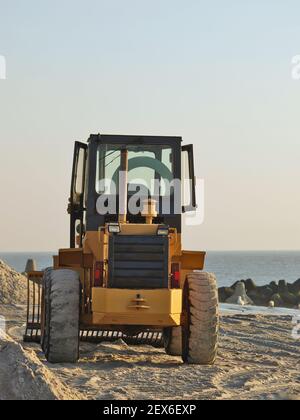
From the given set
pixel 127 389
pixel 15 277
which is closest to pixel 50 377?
pixel 127 389

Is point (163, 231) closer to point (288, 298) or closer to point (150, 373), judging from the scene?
point (150, 373)

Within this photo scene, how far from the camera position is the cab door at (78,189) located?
46.0 feet

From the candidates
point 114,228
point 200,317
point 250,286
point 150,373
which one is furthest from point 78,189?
point 250,286

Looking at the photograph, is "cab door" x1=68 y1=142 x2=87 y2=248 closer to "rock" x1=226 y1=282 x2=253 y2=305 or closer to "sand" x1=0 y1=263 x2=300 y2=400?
"sand" x1=0 y1=263 x2=300 y2=400

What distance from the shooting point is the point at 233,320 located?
23469 millimetres

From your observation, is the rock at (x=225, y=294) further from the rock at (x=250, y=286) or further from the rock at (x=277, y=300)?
the rock at (x=250, y=286)

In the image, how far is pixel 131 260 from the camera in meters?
13.1

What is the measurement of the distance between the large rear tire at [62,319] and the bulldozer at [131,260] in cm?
1

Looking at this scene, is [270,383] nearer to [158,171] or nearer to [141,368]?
[141,368]

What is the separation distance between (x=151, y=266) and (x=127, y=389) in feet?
8.11

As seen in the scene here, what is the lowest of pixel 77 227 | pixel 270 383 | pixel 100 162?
pixel 270 383

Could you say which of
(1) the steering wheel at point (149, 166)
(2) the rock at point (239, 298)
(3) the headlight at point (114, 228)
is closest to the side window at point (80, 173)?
(1) the steering wheel at point (149, 166)

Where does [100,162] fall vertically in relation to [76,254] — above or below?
above
